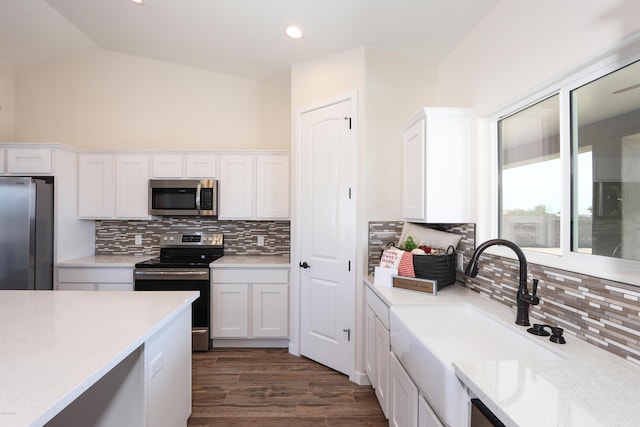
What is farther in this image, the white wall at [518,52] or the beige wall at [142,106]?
the beige wall at [142,106]

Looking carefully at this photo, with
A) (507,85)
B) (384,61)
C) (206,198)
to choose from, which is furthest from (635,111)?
(206,198)

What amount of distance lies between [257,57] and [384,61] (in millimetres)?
1245

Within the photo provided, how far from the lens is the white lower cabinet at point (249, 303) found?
307cm

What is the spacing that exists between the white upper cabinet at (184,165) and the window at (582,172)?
275 centimetres

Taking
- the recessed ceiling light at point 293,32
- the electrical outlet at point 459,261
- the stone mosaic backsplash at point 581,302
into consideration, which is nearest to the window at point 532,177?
the stone mosaic backsplash at point 581,302

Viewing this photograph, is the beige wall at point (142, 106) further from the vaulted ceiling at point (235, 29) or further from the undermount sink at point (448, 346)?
the undermount sink at point (448, 346)

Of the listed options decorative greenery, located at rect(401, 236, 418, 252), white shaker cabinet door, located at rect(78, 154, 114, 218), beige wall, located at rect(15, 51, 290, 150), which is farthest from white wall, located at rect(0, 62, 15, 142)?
decorative greenery, located at rect(401, 236, 418, 252)

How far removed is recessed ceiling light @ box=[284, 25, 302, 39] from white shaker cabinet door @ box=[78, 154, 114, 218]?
2.33 m

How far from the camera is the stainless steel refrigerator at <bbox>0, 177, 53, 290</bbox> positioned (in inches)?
110

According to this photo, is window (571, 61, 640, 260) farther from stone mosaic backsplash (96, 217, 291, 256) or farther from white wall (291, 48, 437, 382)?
stone mosaic backsplash (96, 217, 291, 256)

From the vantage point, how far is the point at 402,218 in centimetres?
256

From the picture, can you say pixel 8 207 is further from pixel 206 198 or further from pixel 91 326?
pixel 91 326

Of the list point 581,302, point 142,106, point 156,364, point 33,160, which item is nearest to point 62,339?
point 156,364

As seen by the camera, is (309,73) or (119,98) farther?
(119,98)
